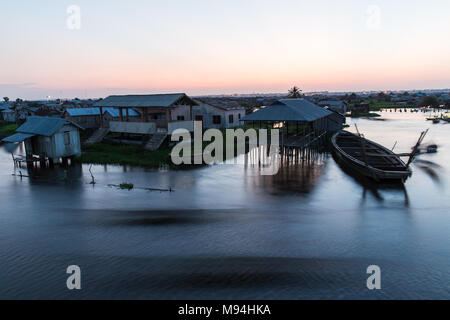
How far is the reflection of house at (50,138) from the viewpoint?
20484 mm

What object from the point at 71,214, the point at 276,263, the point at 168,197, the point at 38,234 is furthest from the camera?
the point at 168,197

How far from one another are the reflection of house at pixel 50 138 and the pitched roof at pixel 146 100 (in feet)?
17.7

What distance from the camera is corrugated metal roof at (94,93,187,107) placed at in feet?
78.5

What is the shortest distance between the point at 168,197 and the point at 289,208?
218 inches

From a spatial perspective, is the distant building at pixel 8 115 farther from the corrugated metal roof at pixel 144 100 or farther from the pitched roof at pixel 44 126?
the pitched roof at pixel 44 126

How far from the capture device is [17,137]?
2111 centimetres

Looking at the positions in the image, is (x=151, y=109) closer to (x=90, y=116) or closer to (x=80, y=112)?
(x=90, y=116)

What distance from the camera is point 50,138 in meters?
20.4

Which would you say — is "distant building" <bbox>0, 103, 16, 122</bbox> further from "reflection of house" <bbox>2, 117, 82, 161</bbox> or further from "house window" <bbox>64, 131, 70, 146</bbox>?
"house window" <bbox>64, 131, 70, 146</bbox>

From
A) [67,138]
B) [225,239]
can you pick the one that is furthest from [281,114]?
[67,138]

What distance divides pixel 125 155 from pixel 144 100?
5263 millimetres
